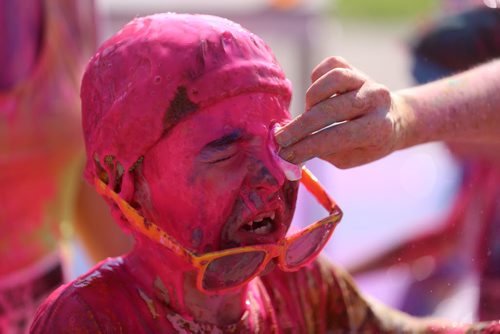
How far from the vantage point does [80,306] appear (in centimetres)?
128

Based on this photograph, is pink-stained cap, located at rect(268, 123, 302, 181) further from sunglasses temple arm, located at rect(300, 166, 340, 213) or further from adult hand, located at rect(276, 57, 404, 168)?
sunglasses temple arm, located at rect(300, 166, 340, 213)

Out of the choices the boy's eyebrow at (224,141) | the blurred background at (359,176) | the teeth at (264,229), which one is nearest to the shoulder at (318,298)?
the teeth at (264,229)

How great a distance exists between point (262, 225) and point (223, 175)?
96 mm

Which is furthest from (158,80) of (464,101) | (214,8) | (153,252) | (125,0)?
(125,0)

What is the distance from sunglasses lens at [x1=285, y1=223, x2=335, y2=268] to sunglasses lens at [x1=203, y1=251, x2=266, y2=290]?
6 cm

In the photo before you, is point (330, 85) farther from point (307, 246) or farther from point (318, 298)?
point (318, 298)

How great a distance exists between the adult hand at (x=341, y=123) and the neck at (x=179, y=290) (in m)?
0.25

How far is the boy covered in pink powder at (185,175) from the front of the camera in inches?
48.1

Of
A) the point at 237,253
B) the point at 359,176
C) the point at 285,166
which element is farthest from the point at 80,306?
the point at 359,176

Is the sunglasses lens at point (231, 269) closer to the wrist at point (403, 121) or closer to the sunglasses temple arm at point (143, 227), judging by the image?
the sunglasses temple arm at point (143, 227)

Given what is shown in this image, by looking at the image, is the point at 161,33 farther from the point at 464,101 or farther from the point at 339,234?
the point at 339,234

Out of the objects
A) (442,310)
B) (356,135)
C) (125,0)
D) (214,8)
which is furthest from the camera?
(125,0)

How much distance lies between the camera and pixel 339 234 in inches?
155

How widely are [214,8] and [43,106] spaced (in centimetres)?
262
